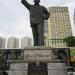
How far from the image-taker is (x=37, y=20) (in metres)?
14.6

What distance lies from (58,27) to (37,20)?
374 ft

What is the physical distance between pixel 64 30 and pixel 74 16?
17711mm

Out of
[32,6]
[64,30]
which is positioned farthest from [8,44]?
[32,6]

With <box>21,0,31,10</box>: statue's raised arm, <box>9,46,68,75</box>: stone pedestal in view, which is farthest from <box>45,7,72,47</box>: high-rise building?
<box>9,46,68,75</box>: stone pedestal

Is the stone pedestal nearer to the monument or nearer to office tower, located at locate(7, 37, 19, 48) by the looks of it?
the monument

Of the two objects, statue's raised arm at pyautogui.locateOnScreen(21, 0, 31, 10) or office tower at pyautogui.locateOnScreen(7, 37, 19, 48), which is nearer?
statue's raised arm at pyautogui.locateOnScreen(21, 0, 31, 10)

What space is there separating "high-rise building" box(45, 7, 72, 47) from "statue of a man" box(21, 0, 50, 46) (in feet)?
338

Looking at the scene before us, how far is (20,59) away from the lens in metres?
13.2

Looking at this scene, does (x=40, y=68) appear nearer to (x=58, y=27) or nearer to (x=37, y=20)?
(x=37, y=20)

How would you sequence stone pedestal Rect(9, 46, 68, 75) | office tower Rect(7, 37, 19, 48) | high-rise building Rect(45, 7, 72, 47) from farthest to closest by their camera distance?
high-rise building Rect(45, 7, 72, 47)
office tower Rect(7, 37, 19, 48)
stone pedestal Rect(9, 46, 68, 75)

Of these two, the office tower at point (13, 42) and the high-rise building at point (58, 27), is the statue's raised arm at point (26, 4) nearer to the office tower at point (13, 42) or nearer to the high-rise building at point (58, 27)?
the office tower at point (13, 42)

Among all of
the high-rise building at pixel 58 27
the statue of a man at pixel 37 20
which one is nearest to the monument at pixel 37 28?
the statue of a man at pixel 37 20

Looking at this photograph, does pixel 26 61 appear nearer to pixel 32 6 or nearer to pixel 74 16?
pixel 32 6

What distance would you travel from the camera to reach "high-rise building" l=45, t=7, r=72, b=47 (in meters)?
120
